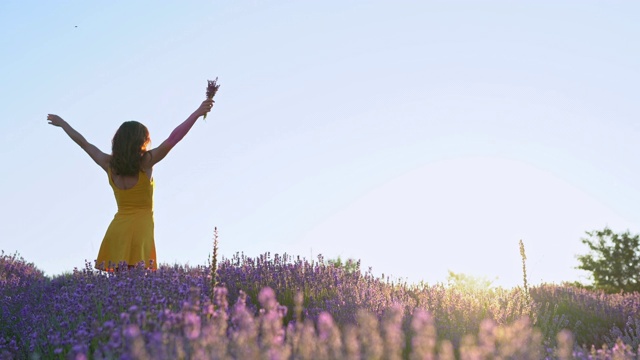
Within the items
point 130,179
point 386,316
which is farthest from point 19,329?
point 386,316

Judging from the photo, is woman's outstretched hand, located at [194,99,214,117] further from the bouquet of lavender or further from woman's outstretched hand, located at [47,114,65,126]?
woman's outstretched hand, located at [47,114,65,126]

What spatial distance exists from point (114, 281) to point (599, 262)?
13703mm

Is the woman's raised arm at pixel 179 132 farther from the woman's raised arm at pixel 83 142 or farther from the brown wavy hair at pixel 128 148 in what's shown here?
the woman's raised arm at pixel 83 142

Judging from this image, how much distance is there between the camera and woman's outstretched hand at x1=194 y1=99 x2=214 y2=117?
19.6 ft

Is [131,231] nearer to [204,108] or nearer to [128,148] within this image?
[128,148]

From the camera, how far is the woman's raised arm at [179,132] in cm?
591

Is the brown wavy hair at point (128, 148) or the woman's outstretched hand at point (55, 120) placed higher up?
the woman's outstretched hand at point (55, 120)

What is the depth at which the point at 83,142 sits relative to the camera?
6355 mm

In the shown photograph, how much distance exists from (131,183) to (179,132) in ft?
2.33

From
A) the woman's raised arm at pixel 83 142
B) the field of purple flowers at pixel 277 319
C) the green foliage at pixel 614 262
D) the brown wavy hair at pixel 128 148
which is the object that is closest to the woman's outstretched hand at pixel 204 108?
the brown wavy hair at pixel 128 148

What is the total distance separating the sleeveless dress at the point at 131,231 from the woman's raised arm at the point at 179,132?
0.91 feet

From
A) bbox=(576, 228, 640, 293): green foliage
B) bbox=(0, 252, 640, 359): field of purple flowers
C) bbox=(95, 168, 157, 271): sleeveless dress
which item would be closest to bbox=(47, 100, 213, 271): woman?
bbox=(95, 168, 157, 271): sleeveless dress

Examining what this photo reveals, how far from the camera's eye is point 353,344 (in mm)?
2584

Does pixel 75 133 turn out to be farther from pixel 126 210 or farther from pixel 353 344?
pixel 353 344
